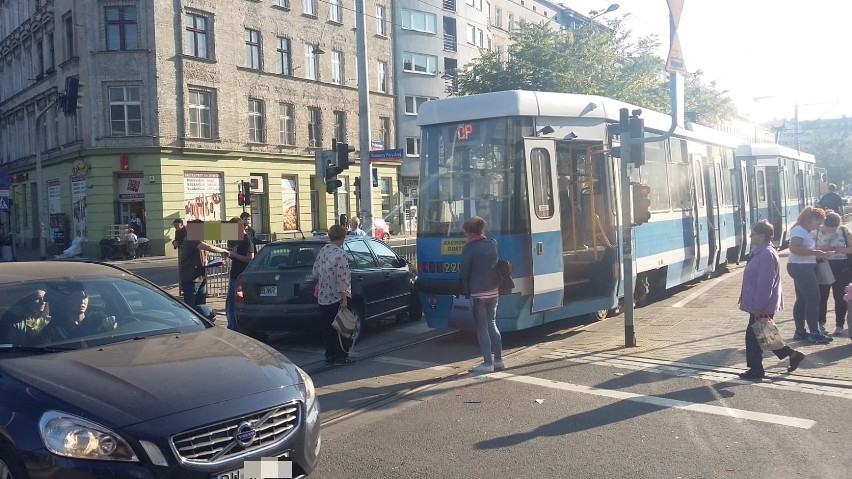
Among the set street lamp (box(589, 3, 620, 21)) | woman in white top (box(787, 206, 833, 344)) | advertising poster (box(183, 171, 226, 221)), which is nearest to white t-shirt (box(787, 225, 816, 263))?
woman in white top (box(787, 206, 833, 344))

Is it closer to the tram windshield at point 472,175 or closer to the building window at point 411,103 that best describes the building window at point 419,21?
the building window at point 411,103

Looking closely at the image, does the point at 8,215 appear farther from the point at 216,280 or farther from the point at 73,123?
the point at 216,280

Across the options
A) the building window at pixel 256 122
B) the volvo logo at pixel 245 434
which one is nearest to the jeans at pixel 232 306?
the volvo logo at pixel 245 434

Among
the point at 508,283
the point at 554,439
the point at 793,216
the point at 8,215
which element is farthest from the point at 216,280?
the point at 8,215

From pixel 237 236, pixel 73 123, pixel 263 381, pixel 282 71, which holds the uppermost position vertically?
pixel 282 71

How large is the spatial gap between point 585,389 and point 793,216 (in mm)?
21047

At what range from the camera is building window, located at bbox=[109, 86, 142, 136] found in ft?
105

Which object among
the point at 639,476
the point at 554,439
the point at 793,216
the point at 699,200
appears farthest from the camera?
the point at 793,216

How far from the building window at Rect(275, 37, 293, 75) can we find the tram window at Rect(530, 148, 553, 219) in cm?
2997

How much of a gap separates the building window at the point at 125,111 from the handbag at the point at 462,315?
26.3m

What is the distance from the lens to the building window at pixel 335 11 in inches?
1594

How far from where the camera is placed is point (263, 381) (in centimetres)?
446

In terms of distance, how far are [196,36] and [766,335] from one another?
102 feet

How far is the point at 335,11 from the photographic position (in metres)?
40.8
